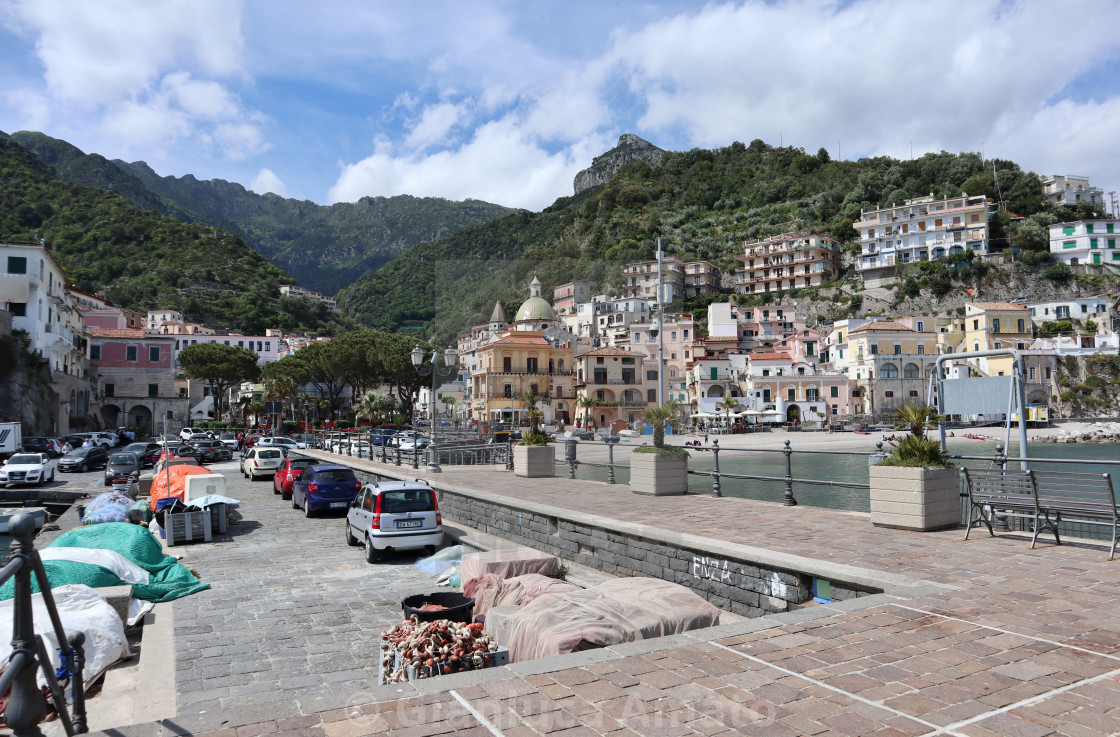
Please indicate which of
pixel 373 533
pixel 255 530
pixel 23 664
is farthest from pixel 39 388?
pixel 23 664

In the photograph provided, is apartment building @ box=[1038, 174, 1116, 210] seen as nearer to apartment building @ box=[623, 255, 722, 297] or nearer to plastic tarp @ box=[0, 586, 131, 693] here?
apartment building @ box=[623, 255, 722, 297]

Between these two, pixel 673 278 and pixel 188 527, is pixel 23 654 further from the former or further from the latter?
pixel 673 278

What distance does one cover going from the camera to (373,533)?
11930 millimetres

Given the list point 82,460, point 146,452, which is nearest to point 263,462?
point 146,452

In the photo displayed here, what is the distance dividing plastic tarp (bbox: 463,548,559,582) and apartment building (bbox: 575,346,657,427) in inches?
2458

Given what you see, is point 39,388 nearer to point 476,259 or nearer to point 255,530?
point 255,530

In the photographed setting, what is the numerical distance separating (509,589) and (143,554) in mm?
6198

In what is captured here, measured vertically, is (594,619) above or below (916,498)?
below

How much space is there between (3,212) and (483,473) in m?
112

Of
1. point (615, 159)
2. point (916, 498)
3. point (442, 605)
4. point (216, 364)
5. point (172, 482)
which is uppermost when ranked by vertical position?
point (615, 159)

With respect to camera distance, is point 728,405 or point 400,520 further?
point 728,405

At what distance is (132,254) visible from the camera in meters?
107

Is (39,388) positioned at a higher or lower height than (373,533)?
higher

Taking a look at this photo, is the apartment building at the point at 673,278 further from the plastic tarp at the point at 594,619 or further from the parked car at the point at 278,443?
the plastic tarp at the point at 594,619
